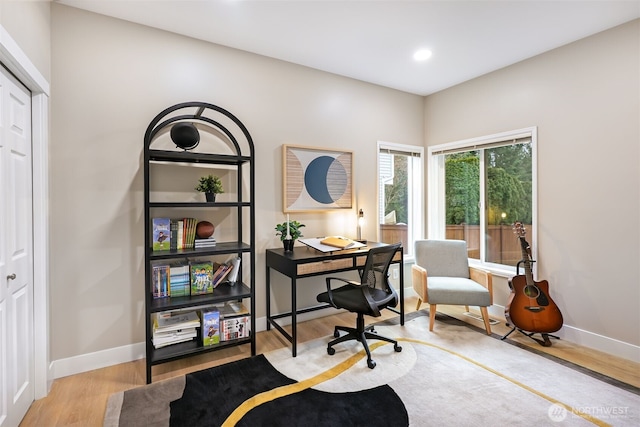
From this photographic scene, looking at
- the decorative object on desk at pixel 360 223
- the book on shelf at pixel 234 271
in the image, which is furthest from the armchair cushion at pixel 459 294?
the book on shelf at pixel 234 271

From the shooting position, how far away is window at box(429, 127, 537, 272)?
3.29 meters

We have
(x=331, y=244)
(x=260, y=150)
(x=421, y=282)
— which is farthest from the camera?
(x=421, y=282)

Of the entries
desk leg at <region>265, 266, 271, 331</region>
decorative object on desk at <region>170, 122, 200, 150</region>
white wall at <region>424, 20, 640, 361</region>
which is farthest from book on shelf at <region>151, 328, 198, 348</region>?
white wall at <region>424, 20, 640, 361</region>

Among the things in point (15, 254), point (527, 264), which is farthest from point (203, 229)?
point (527, 264)

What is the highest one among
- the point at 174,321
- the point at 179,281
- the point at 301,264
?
the point at 301,264

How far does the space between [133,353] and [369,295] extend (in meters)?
1.97

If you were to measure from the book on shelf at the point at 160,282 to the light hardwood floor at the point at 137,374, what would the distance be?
1.91ft

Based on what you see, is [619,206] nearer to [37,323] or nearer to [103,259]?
[103,259]

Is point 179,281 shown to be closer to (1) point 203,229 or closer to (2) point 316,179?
(1) point 203,229

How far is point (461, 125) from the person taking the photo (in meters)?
3.81

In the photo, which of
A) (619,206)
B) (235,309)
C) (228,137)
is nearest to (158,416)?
(235,309)

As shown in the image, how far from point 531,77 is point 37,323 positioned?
4.59 metres

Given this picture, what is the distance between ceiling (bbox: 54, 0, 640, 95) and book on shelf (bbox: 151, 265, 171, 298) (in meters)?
1.97

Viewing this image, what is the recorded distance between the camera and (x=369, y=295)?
244 cm
